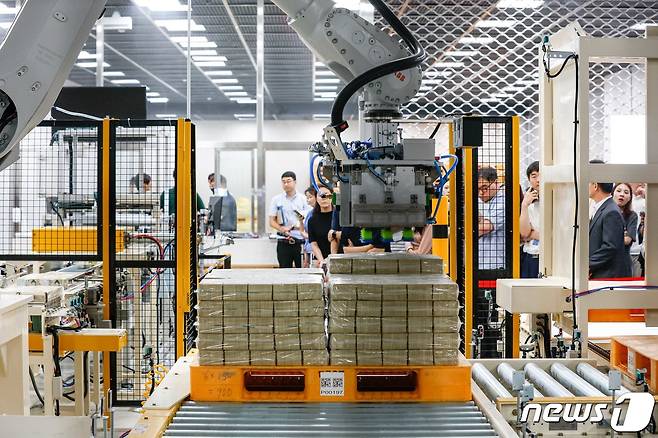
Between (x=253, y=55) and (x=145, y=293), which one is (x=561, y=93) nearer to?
(x=145, y=293)

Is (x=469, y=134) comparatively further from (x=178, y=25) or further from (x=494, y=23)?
(x=178, y=25)

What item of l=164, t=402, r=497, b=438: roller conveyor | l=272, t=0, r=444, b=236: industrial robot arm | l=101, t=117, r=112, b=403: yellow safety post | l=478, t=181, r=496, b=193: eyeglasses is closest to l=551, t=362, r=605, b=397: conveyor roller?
l=164, t=402, r=497, b=438: roller conveyor

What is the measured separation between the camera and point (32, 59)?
233cm

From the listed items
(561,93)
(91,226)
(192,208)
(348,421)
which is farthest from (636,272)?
(348,421)

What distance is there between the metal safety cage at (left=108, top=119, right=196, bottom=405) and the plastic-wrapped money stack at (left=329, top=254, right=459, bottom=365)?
263cm

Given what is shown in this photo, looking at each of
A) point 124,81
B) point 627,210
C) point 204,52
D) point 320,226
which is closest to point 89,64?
point 124,81

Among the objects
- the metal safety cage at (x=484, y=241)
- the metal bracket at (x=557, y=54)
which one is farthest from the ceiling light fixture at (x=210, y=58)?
the metal bracket at (x=557, y=54)

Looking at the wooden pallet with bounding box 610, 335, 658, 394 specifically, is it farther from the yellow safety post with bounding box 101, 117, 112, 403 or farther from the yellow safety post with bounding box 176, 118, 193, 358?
the yellow safety post with bounding box 101, 117, 112, 403

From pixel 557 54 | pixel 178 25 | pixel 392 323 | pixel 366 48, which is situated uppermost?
pixel 178 25

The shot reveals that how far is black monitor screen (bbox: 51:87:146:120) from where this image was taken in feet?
20.5

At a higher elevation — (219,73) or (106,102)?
(219,73)

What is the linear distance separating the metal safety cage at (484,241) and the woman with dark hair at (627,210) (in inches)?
97.2

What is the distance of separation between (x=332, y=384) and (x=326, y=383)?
0.02 meters

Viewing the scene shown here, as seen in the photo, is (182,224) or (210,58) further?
(210,58)
